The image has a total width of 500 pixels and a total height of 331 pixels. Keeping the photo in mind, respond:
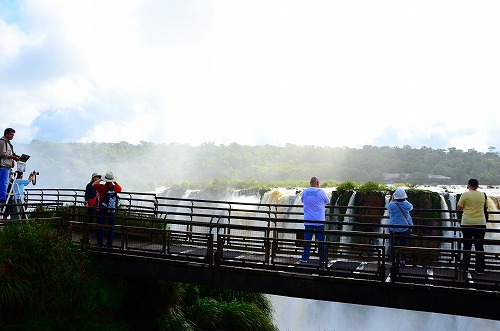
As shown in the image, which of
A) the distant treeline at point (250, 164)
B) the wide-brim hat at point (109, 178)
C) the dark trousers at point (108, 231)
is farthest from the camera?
the distant treeline at point (250, 164)

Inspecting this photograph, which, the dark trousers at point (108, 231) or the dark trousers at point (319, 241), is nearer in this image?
the dark trousers at point (319, 241)

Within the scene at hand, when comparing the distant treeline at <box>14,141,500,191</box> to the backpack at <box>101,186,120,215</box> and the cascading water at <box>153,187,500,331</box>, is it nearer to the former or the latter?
the cascading water at <box>153,187,500,331</box>

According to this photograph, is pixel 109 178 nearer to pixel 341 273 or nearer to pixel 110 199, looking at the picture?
pixel 110 199

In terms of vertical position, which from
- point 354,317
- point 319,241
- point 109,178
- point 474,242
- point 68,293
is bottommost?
point 354,317

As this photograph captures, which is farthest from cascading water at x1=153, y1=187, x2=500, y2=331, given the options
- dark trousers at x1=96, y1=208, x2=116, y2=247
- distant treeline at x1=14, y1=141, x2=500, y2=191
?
distant treeline at x1=14, y1=141, x2=500, y2=191

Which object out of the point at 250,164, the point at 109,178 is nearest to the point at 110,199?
the point at 109,178

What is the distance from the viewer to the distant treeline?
7512cm

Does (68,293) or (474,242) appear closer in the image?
(474,242)

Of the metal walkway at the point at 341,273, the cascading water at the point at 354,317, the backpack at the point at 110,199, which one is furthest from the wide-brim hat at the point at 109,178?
the cascading water at the point at 354,317

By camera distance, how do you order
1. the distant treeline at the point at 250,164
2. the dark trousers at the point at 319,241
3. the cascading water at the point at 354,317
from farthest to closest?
the distant treeline at the point at 250,164, the cascading water at the point at 354,317, the dark trousers at the point at 319,241

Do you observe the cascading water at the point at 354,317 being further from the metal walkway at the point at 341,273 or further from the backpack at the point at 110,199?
the metal walkway at the point at 341,273

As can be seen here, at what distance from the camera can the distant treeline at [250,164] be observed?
7512 centimetres

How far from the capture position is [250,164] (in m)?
101

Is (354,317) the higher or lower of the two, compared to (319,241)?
lower
